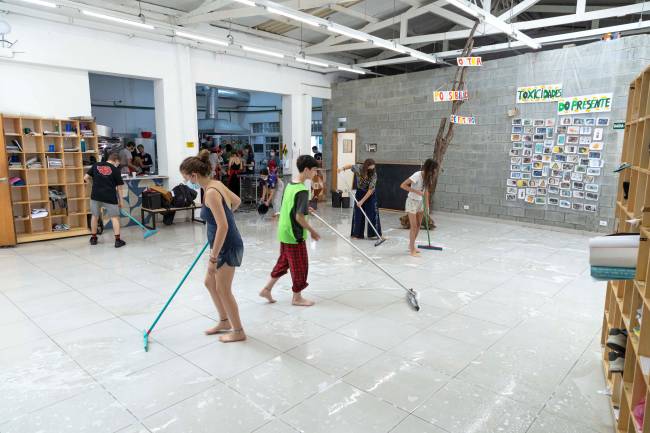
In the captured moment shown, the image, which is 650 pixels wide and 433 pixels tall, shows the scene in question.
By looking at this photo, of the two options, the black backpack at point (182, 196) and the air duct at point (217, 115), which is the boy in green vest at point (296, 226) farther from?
the air duct at point (217, 115)

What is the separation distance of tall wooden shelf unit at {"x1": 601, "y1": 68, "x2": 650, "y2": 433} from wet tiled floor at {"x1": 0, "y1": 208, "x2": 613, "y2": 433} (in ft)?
1.03

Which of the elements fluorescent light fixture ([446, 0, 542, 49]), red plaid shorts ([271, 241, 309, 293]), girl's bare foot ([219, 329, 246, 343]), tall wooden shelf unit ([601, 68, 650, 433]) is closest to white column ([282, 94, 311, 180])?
fluorescent light fixture ([446, 0, 542, 49])

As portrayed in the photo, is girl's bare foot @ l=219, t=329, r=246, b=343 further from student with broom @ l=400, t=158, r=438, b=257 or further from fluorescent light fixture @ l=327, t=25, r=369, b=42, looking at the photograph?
fluorescent light fixture @ l=327, t=25, r=369, b=42

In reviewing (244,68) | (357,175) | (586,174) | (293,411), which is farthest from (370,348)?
(244,68)

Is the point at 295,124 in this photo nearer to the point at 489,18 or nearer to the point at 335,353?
the point at 489,18

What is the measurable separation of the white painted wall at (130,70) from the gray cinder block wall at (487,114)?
2.50 m

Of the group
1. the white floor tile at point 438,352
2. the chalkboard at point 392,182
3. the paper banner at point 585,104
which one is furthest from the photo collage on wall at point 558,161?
the white floor tile at point 438,352

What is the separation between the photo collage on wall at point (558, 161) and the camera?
738cm

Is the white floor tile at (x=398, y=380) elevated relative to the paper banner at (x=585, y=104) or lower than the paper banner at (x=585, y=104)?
lower

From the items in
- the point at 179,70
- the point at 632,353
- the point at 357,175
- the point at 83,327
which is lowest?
the point at 83,327

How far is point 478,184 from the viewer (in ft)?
30.0

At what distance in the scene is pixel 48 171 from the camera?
7.06 metres

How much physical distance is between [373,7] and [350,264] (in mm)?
5980

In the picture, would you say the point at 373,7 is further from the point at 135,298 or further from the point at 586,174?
the point at 135,298
